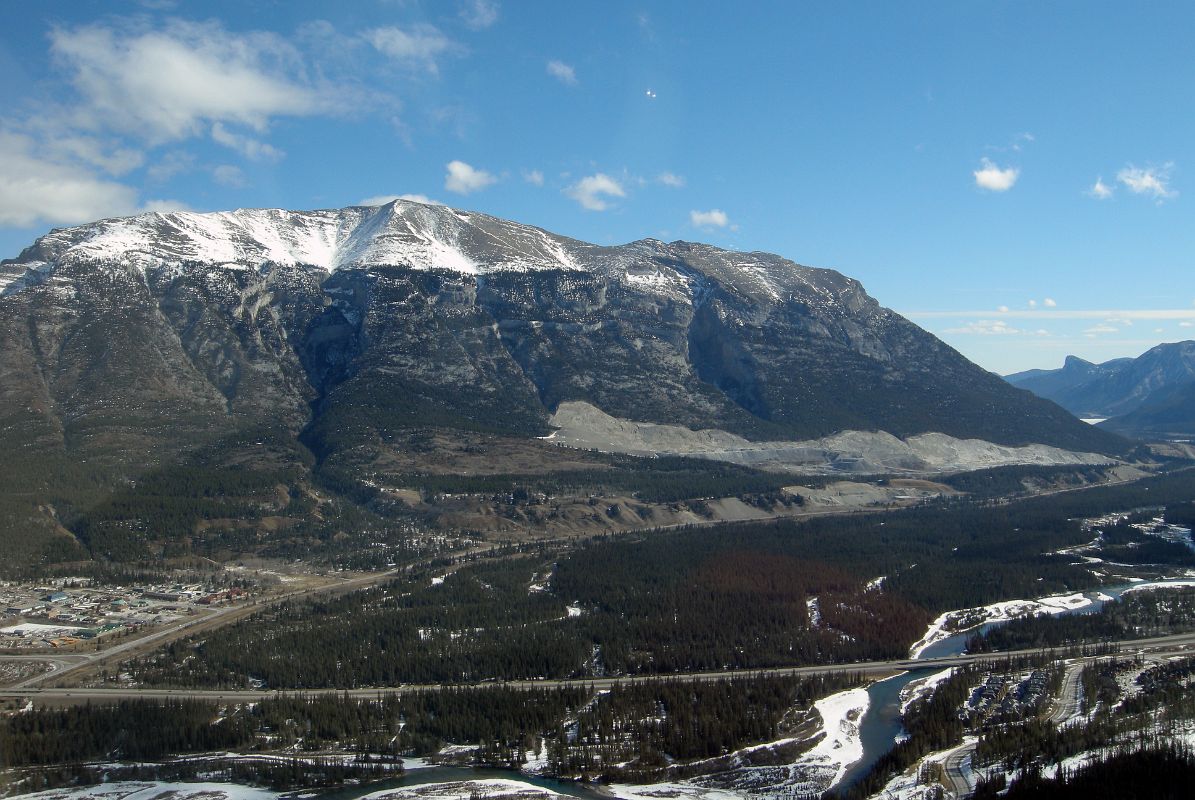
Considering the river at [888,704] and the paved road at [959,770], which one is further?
the river at [888,704]

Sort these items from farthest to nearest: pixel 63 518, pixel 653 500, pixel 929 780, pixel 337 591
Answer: pixel 653 500 → pixel 63 518 → pixel 337 591 → pixel 929 780

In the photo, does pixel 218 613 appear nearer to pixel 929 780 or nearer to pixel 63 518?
pixel 63 518

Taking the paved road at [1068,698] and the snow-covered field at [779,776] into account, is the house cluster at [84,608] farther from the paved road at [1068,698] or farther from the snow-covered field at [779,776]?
the paved road at [1068,698]

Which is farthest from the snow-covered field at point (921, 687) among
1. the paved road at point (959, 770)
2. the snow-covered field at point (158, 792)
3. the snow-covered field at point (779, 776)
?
the snow-covered field at point (158, 792)

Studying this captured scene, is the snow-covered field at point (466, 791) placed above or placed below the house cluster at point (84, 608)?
below

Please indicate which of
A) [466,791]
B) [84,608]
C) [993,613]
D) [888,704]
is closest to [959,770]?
[888,704]

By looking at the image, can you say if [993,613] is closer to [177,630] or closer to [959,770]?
[959,770]

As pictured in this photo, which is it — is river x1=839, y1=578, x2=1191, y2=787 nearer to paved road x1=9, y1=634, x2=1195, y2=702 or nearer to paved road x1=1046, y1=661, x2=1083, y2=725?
paved road x1=9, y1=634, x2=1195, y2=702

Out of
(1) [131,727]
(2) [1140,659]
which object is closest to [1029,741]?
(2) [1140,659]
